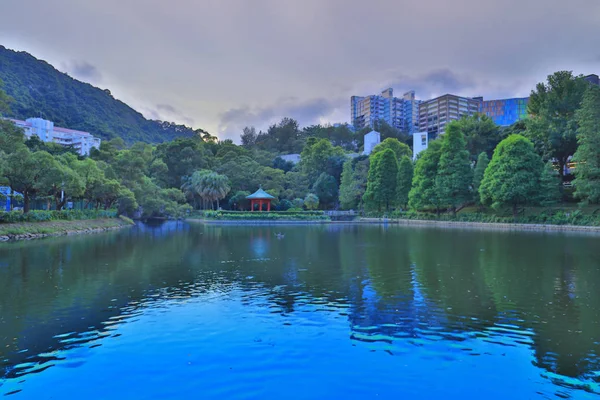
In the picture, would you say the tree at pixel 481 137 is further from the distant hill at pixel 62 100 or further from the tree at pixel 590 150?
the distant hill at pixel 62 100

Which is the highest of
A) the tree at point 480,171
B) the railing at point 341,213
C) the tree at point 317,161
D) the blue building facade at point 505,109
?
the blue building facade at point 505,109

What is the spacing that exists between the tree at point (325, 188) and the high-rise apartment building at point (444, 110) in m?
55.8

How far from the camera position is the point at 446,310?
8422 millimetres

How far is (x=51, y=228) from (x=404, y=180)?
4039cm

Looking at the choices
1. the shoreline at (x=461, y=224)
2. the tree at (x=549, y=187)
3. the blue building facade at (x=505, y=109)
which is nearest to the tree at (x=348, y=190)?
the shoreline at (x=461, y=224)

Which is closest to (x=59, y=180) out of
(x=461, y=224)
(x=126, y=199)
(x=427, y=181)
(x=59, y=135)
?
(x=126, y=199)

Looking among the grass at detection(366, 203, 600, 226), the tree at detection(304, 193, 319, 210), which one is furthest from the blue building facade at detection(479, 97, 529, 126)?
the grass at detection(366, 203, 600, 226)

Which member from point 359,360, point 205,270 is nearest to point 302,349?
point 359,360

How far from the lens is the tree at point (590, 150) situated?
32.0 metres

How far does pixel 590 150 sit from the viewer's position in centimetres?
3256

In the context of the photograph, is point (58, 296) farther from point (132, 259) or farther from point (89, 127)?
point (89, 127)

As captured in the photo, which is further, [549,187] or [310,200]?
[310,200]

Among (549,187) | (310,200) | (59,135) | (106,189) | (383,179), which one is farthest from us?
(59,135)

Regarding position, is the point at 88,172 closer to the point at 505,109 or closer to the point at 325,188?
the point at 325,188
